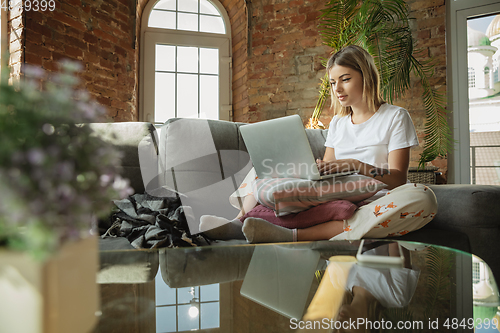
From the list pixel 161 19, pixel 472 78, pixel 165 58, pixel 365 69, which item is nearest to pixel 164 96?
pixel 165 58

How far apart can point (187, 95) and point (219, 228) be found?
9.26ft

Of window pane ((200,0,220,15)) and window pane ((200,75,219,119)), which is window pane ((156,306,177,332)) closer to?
window pane ((200,75,219,119))

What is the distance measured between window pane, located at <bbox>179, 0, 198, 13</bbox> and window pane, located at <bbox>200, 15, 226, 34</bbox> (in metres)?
0.11

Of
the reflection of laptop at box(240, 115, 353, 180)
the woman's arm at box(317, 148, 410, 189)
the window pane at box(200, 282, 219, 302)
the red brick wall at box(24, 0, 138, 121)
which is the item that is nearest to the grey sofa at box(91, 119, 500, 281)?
the woman's arm at box(317, 148, 410, 189)

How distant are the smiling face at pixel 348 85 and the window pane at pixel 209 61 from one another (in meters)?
2.39

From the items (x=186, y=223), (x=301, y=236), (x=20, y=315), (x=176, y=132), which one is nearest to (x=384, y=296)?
(x=20, y=315)

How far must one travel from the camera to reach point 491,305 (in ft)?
1.35

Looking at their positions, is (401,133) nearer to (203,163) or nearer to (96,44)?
(203,163)

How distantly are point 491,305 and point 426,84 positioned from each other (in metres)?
2.50

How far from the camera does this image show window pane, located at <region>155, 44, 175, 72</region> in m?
3.46

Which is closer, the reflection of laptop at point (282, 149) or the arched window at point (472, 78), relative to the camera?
the reflection of laptop at point (282, 149)

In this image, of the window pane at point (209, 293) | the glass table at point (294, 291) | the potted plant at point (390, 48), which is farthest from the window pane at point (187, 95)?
the window pane at point (209, 293)

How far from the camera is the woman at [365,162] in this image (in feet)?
3.17

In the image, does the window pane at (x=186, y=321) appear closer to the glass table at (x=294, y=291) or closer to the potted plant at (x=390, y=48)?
the glass table at (x=294, y=291)
